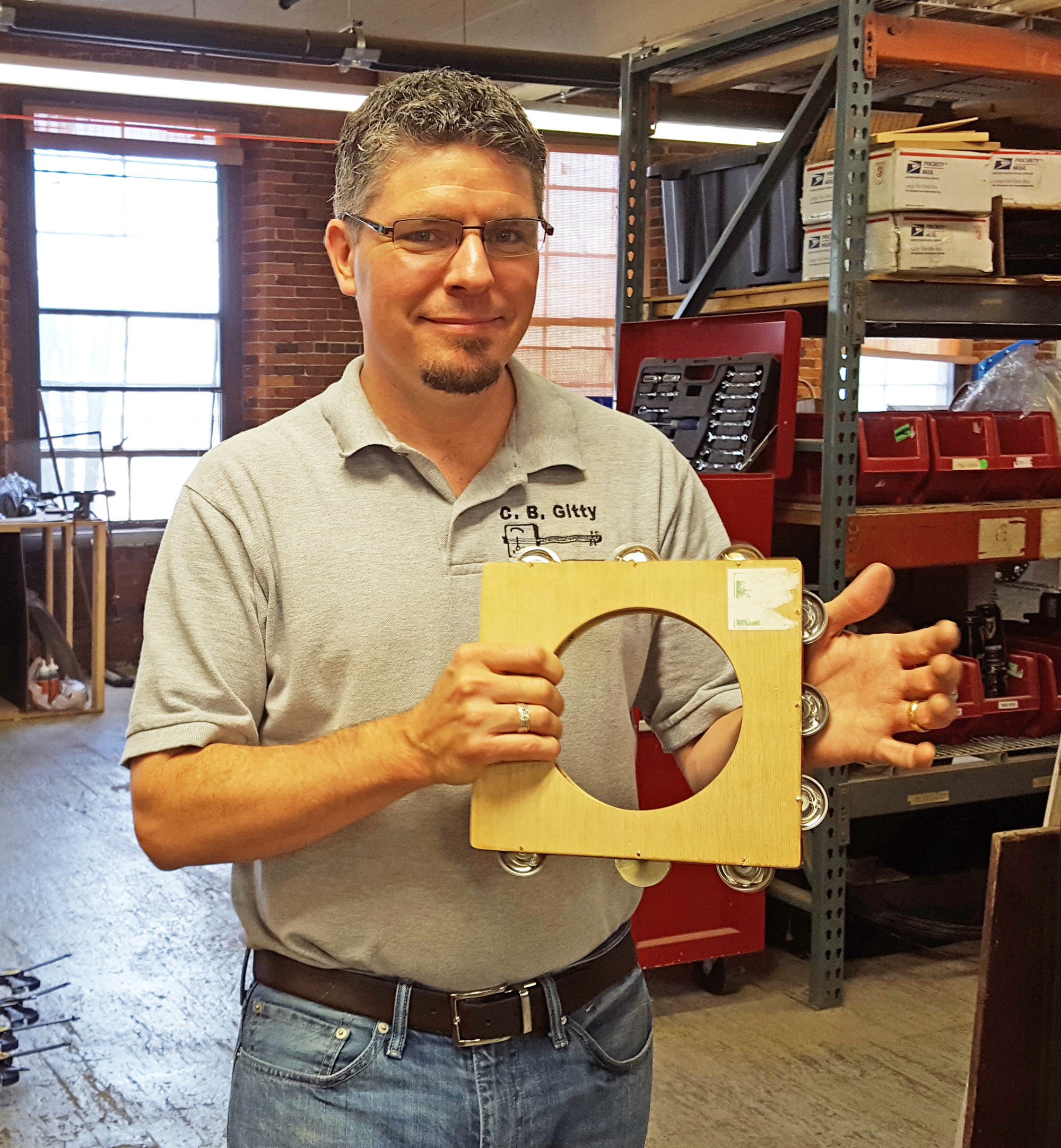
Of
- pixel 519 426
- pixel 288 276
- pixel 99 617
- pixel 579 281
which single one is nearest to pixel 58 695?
pixel 99 617

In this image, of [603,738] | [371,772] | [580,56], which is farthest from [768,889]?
[580,56]

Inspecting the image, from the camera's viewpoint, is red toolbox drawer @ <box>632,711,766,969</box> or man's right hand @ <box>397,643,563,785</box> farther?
red toolbox drawer @ <box>632,711,766,969</box>

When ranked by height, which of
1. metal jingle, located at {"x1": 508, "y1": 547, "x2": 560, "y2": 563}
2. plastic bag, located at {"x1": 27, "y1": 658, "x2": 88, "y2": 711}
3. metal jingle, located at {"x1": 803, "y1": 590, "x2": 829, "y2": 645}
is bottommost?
plastic bag, located at {"x1": 27, "y1": 658, "x2": 88, "y2": 711}

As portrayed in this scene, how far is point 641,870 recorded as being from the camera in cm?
111

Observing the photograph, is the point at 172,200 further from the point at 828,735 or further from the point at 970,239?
the point at 828,735

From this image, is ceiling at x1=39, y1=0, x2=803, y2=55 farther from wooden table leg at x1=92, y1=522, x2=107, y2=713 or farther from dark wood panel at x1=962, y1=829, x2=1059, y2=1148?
dark wood panel at x1=962, y1=829, x2=1059, y2=1148

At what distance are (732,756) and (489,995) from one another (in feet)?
1.08

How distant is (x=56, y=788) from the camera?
16.2 feet

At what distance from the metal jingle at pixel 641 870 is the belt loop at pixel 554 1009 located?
0.55 feet

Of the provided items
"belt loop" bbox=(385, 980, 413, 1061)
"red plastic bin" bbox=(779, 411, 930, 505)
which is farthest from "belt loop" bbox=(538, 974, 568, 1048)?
"red plastic bin" bbox=(779, 411, 930, 505)

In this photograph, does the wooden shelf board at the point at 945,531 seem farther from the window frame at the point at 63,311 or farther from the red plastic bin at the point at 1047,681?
the window frame at the point at 63,311

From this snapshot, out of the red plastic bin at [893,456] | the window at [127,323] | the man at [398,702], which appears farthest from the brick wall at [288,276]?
the man at [398,702]

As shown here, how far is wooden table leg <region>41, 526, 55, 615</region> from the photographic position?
253 inches

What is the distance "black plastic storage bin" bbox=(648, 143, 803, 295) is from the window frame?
433 centimetres
